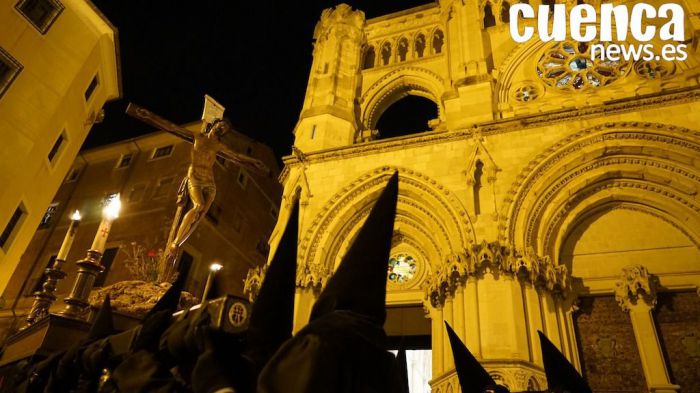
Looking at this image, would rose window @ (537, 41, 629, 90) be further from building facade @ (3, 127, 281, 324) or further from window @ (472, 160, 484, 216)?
building facade @ (3, 127, 281, 324)

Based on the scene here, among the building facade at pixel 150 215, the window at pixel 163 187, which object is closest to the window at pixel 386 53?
the building facade at pixel 150 215

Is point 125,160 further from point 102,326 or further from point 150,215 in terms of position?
point 102,326

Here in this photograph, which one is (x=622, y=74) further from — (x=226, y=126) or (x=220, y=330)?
(x=220, y=330)

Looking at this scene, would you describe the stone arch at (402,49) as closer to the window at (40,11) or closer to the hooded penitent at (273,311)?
the window at (40,11)

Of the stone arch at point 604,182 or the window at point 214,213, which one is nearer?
the stone arch at point 604,182

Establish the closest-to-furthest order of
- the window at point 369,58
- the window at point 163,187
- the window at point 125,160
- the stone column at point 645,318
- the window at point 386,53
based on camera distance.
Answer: the stone column at point 645,318 → the window at point 386,53 → the window at point 369,58 → the window at point 163,187 → the window at point 125,160

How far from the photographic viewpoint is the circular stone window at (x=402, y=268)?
11.1 metres

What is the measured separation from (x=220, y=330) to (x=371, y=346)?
59cm

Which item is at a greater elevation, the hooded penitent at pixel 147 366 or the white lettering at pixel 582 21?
the white lettering at pixel 582 21

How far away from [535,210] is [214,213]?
1287cm

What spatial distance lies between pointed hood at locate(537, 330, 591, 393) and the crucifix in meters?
5.53

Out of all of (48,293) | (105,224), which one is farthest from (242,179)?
(48,293)

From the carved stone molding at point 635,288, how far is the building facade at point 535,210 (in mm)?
27

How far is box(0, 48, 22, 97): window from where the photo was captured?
11641 mm
